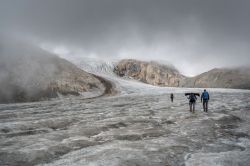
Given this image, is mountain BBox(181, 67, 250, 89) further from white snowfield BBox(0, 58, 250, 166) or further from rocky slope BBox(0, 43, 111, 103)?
white snowfield BBox(0, 58, 250, 166)

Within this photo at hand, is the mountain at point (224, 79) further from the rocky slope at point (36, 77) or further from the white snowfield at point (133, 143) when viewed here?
the white snowfield at point (133, 143)

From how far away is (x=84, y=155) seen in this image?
570 inches

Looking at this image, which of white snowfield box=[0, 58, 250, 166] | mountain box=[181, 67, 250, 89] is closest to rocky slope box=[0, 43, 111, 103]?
white snowfield box=[0, 58, 250, 166]

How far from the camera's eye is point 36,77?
89.1 metres

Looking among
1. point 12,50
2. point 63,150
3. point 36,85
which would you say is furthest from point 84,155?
point 12,50

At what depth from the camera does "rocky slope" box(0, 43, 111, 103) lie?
3081 inches

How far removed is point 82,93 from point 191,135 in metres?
72.5

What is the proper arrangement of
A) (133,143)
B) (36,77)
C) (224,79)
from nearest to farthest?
(133,143)
(36,77)
(224,79)

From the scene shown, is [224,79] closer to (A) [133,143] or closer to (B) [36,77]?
(B) [36,77]

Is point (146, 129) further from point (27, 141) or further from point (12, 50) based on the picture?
point (12, 50)

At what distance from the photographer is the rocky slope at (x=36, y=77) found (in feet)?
257

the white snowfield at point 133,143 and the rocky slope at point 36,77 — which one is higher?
the rocky slope at point 36,77

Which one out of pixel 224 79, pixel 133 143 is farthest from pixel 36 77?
pixel 224 79

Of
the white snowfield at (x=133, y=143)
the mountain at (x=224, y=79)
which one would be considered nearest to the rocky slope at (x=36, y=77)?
the white snowfield at (x=133, y=143)
